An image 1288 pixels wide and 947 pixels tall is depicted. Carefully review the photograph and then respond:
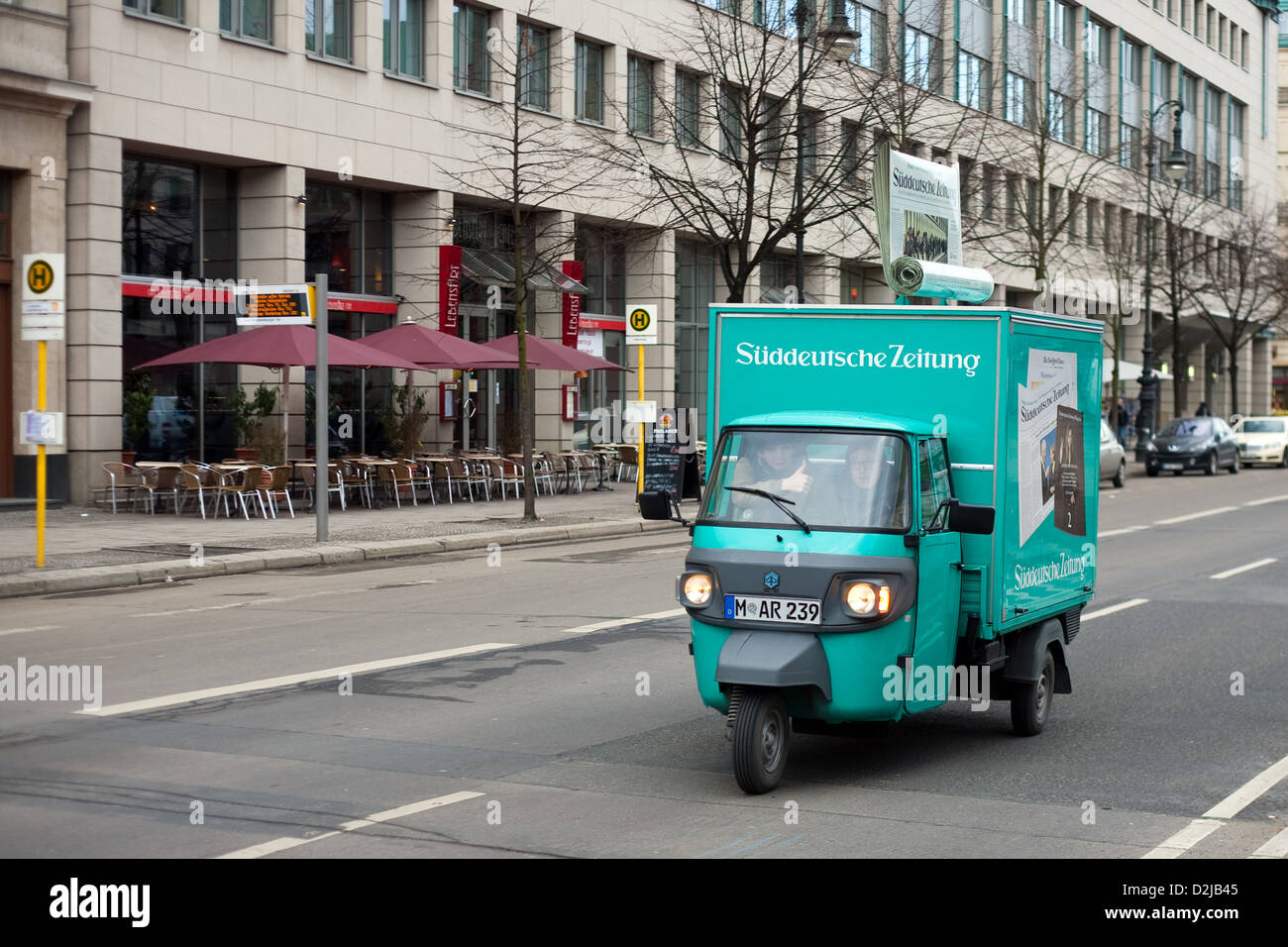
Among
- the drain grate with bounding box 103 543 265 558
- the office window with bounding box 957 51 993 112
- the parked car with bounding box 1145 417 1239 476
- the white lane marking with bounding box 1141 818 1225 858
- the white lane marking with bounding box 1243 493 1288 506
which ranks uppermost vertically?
the office window with bounding box 957 51 993 112

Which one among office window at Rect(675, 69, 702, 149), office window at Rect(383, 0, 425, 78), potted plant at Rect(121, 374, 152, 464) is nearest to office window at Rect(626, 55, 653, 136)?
office window at Rect(675, 69, 702, 149)

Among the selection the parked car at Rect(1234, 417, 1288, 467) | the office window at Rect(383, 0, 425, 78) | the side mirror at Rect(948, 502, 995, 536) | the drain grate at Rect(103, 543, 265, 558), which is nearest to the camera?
the side mirror at Rect(948, 502, 995, 536)

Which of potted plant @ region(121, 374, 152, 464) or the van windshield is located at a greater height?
potted plant @ region(121, 374, 152, 464)

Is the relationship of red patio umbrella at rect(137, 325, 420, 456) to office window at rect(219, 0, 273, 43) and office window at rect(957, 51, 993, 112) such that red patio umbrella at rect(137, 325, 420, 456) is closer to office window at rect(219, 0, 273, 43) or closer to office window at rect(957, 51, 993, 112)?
office window at rect(219, 0, 273, 43)

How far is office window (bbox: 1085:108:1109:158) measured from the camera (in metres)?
63.9

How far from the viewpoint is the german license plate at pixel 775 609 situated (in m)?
7.51

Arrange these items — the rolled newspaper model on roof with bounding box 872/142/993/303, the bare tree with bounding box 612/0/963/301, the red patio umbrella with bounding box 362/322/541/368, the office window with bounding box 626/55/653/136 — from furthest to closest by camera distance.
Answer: the office window with bounding box 626/55/653/136 → the bare tree with bounding box 612/0/963/301 → the red patio umbrella with bounding box 362/322/541/368 → the rolled newspaper model on roof with bounding box 872/142/993/303

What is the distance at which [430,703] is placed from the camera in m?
9.90

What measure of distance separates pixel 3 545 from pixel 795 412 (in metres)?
14.1

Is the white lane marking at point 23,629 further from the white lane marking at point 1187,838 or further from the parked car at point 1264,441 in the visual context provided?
the parked car at point 1264,441

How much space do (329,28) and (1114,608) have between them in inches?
825

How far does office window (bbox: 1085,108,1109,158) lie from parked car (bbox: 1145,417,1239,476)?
22.3 m

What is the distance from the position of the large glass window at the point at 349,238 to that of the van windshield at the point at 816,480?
23472 mm

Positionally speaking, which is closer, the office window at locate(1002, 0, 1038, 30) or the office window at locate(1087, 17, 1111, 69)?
the office window at locate(1002, 0, 1038, 30)
